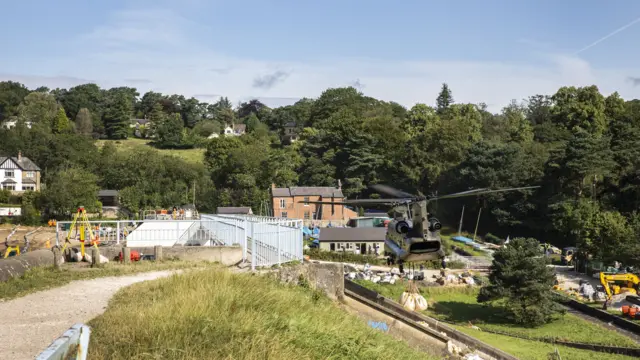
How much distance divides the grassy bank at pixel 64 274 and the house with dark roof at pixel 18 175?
73.5m

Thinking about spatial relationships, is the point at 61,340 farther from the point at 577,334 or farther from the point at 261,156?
the point at 261,156

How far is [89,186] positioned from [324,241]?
90.0 feet

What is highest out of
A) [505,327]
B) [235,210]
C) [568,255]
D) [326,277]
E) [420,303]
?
[235,210]

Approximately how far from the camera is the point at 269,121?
14150cm

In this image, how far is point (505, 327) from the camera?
35.9 m

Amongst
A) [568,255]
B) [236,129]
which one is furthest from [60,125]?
[568,255]

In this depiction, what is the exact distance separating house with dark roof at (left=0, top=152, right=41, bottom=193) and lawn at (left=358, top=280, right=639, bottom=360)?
57032mm

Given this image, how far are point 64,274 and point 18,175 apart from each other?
3022 inches

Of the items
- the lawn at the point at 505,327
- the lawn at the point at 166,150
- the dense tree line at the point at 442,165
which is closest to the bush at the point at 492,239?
the dense tree line at the point at 442,165

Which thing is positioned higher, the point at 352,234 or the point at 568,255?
the point at 352,234

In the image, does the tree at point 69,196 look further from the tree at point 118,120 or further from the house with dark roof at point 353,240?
the tree at point 118,120

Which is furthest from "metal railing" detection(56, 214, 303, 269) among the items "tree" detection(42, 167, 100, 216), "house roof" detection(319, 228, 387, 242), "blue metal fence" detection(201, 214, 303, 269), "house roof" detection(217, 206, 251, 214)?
"house roof" detection(217, 206, 251, 214)

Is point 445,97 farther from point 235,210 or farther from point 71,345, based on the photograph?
point 71,345

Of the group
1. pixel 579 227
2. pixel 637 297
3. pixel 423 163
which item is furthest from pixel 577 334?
pixel 423 163
